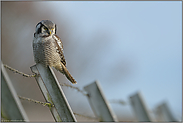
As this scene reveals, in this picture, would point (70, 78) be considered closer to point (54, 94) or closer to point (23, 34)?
point (54, 94)

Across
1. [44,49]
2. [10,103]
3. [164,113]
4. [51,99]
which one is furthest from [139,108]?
[10,103]

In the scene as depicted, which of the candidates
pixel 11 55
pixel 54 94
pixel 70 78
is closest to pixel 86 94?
pixel 70 78

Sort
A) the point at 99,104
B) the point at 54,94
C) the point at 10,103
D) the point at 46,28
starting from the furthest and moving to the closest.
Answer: the point at 99,104 < the point at 46,28 < the point at 54,94 < the point at 10,103

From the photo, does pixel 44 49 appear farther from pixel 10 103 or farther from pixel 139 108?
pixel 139 108

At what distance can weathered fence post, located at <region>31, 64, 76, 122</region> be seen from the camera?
1627 mm

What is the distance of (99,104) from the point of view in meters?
2.44

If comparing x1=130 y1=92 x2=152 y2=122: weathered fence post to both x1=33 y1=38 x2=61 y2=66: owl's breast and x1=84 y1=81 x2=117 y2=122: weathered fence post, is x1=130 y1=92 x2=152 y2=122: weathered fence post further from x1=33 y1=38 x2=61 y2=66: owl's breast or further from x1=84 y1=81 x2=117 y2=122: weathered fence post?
x1=33 y1=38 x2=61 y2=66: owl's breast

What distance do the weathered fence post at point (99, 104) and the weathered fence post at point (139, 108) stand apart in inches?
40.2

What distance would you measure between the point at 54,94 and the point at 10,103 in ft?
1.18

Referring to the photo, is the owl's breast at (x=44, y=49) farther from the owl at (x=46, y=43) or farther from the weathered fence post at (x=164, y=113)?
the weathered fence post at (x=164, y=113)

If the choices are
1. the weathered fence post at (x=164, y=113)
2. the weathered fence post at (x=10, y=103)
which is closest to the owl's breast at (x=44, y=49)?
the weathered fence post at (x=10, y=103)

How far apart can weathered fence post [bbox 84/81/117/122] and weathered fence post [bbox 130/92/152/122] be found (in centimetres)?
102

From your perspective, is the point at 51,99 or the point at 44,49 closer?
the point at 51,99

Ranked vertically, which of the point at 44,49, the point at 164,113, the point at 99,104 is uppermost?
the point at 44,49
